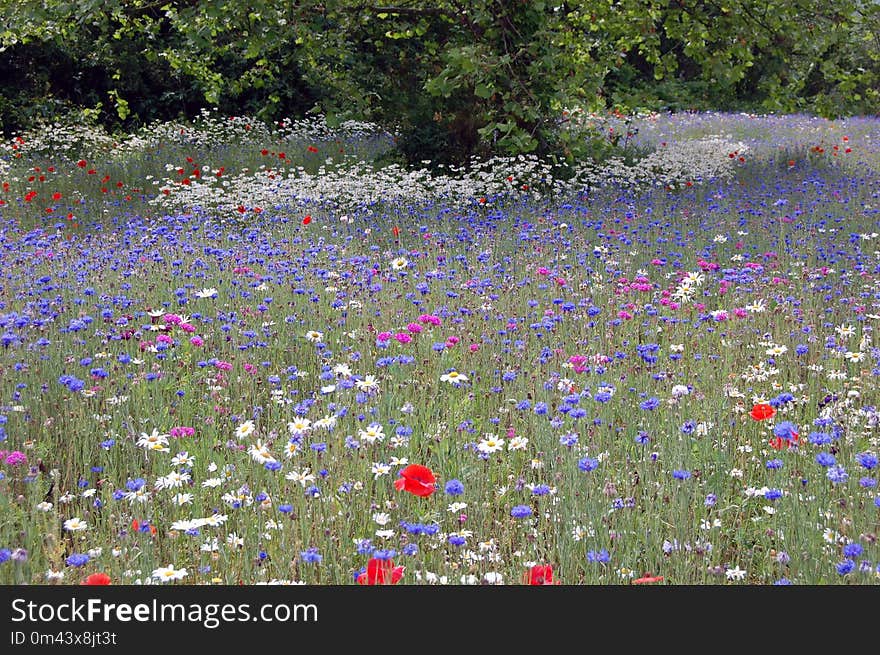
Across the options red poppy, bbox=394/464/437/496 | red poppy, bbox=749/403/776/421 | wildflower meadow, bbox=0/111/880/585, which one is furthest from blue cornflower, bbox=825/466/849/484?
red poppy, bbox=394/464/437/496

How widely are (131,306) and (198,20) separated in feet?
14.5

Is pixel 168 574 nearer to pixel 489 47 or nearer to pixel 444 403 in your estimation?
pixel 444 403

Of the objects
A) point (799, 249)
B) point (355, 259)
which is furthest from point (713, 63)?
point (355, 259)

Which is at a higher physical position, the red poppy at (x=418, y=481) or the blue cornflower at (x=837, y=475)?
the blue cornflower at (x=837, y=475)

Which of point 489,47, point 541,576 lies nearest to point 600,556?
point 541,576

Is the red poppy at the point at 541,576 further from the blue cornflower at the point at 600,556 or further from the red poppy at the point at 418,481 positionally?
the red poppy at the point at 418,481

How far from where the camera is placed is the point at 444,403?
12.6 feet

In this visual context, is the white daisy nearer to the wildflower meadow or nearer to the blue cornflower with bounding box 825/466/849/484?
the wildflower meadow

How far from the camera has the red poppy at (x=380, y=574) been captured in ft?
7.04

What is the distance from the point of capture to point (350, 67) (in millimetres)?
11453

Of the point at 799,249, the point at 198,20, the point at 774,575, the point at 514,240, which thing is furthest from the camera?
the point at 198,20

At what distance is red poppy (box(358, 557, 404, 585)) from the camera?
2.15m

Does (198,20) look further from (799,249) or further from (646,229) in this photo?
(799,249)

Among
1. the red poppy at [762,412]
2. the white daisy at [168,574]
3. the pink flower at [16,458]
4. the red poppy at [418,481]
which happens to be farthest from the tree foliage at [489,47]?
the white daisy at [168,574]
